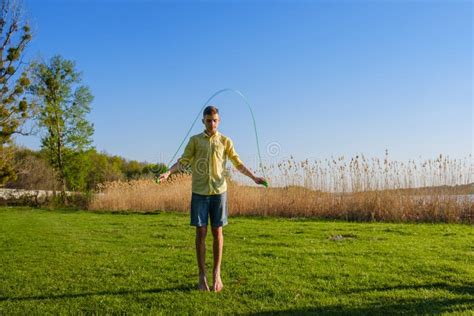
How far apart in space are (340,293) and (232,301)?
3.63ft

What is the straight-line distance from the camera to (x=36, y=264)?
20.5ft

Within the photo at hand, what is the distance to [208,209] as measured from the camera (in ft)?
15.8

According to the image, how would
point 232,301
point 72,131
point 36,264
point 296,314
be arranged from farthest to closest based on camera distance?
point 72,131
point 36,264
point 232,301
point 296,314

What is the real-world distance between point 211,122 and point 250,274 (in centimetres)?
190

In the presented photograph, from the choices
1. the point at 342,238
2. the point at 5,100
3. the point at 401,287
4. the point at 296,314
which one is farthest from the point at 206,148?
the point at 5,100

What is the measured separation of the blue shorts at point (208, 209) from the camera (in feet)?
15.5

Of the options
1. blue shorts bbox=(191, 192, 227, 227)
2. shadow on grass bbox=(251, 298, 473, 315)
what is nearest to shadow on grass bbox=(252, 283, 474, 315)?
shadow on grass bbox=(251, 298, 473, 315)

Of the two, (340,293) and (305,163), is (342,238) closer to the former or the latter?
(340,293)

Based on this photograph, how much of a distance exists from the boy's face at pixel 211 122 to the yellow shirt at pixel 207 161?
0.22 ft

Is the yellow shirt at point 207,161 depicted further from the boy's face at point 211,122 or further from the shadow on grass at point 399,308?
the shadow on grass at point 399,308

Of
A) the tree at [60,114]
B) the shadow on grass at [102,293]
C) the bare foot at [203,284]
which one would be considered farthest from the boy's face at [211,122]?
the tree at [60,114]

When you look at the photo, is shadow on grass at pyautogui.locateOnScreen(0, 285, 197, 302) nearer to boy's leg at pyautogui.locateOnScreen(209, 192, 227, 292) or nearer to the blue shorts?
boy's leg at pyautogui.locateOnScreen(209, 192, 227, 292)

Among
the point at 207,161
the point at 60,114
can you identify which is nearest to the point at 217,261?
the point at 207,161

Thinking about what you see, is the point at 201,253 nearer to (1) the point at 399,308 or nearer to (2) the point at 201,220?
(2) the point at 201,220
